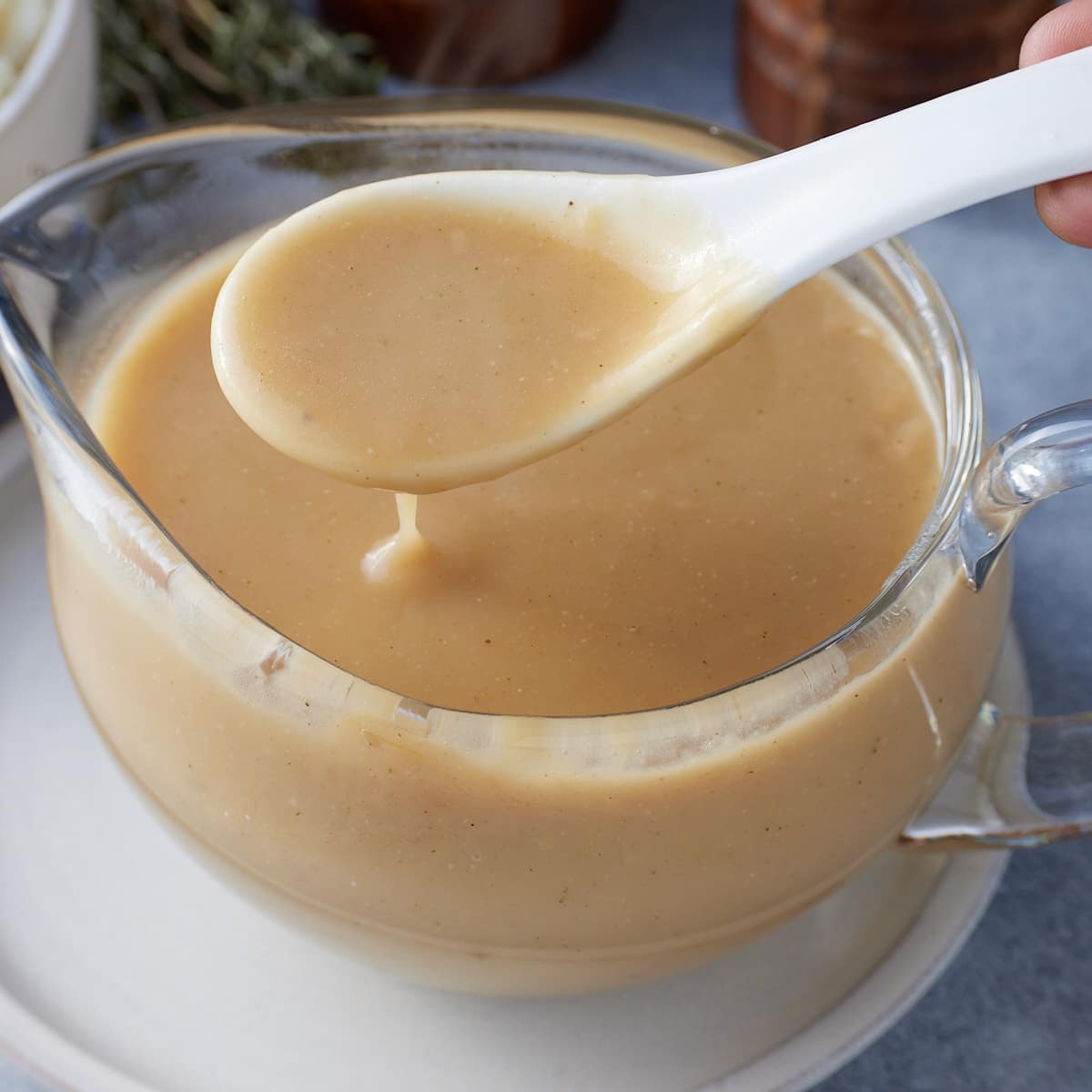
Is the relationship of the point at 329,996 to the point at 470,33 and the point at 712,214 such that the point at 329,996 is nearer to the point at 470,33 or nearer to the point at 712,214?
the point at 712,214

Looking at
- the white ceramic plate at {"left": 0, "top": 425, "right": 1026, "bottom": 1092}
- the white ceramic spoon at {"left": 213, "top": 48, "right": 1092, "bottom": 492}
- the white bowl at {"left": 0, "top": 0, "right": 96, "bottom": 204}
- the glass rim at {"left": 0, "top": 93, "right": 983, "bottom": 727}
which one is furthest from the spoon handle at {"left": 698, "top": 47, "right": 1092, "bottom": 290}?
the white bowl at {"left": 0, "top": 0, "right": 96, "bottom": 204}

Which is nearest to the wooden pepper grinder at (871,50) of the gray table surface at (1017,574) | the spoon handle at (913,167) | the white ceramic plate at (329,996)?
the gray table surface at (1017,574)

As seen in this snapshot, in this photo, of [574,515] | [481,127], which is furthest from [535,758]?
[481,127]

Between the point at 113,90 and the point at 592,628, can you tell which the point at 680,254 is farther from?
the point at 113,90

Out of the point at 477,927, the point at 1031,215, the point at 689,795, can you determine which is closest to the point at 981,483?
the point at 689,795

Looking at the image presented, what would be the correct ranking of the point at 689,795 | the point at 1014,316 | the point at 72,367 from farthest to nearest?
1. the point at 1014,316
2. the point at 72,367
3. the point at 689,795

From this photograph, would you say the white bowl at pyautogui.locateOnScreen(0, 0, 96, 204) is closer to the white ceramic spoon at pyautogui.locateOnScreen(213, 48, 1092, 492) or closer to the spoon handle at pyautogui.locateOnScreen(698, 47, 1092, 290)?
the white ceramic spoon at pyautogui.locateOnScreen(213, 48, 1092, 492)
